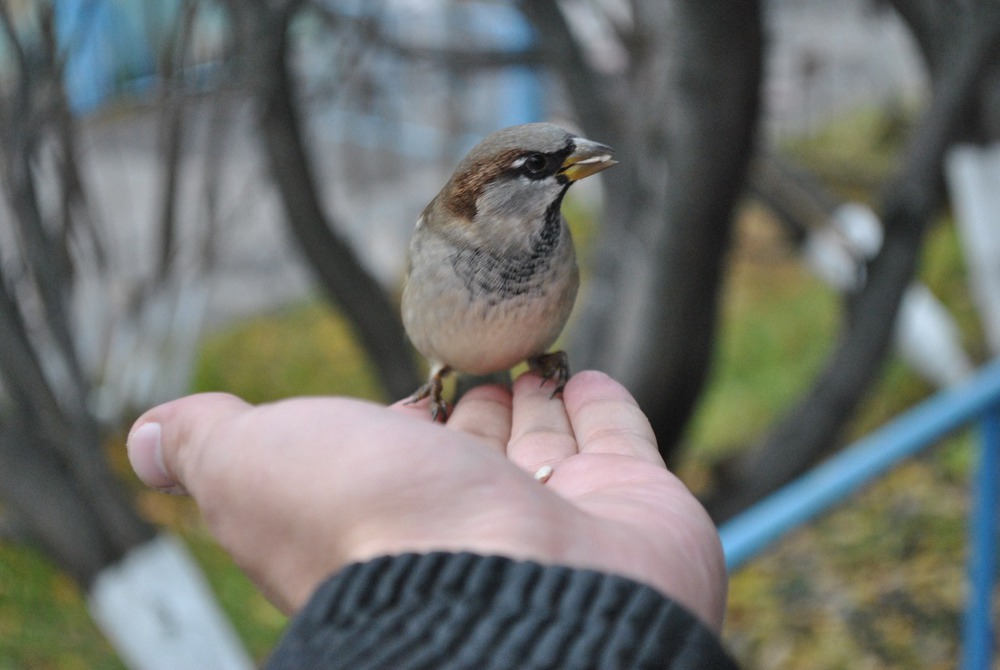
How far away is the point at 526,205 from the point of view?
1.98 m

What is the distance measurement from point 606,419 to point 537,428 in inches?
6.1

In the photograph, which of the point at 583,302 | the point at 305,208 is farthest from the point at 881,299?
the point at 305,208

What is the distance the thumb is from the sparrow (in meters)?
0.65

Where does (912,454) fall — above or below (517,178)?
below

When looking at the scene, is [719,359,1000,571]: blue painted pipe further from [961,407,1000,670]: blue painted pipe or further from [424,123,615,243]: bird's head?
[424,123,615,243]: bird's head

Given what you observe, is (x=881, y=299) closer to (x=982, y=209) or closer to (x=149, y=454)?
(x=982, y=209)

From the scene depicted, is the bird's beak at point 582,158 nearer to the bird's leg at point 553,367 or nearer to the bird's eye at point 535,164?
the bird's eye at point 535,164

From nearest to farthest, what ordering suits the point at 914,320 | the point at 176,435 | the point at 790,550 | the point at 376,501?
the point at 376,501, the point at 176,435, the point at 790,550, the point at 914,320

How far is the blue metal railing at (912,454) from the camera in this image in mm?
2582

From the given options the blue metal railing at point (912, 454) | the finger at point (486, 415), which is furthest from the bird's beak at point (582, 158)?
the blue metal railing at point (912, 454)

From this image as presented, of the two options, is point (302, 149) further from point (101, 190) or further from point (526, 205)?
point (101, 190)

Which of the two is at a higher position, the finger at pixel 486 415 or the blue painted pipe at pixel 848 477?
the finger at pixel 486 415

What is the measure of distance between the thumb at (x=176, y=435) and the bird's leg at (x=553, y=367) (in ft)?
2.88

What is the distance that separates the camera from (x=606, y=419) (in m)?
1.88
